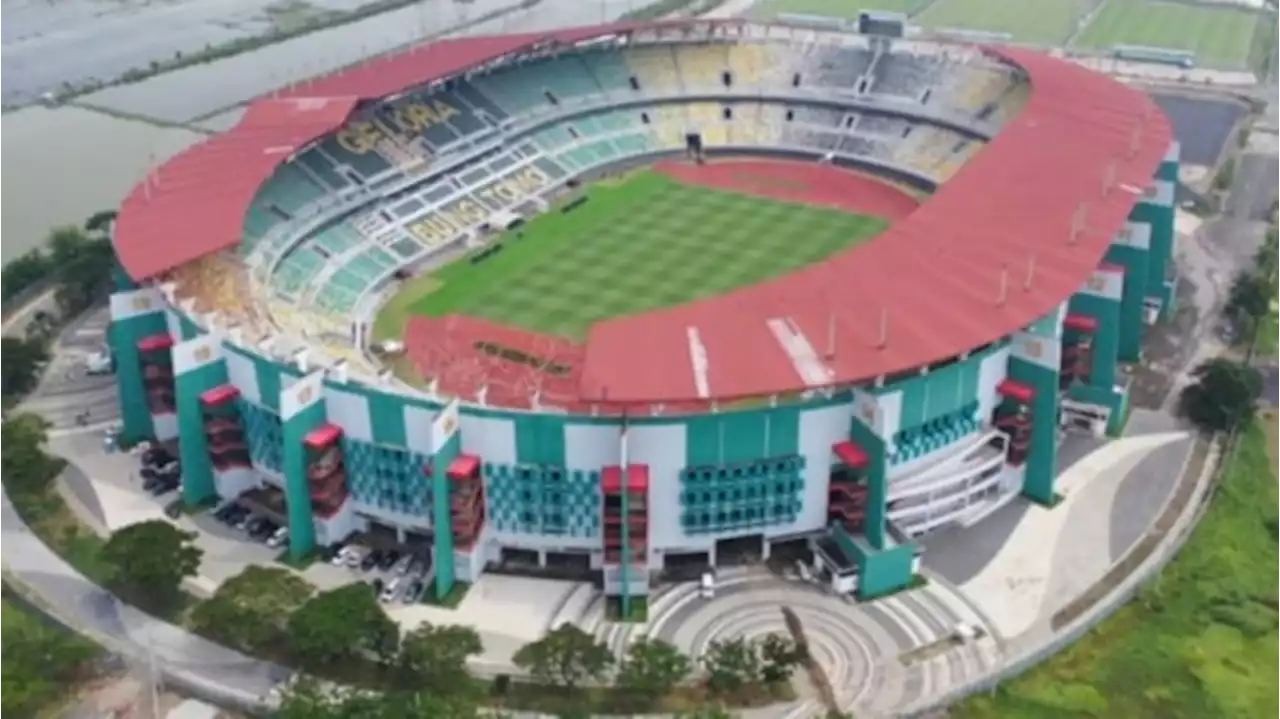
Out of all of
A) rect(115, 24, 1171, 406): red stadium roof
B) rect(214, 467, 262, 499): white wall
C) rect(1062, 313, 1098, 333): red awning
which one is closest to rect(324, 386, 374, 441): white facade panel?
rect(214, 467, 262, 499): white wall

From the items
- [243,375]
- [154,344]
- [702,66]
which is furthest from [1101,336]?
[702,66]

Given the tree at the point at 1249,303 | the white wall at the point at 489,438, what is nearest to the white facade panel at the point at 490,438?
the white wall at the point at 489,438

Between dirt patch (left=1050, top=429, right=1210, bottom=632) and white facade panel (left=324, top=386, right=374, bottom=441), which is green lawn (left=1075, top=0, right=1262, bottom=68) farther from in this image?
white facade panel (left=324, top=386, right=374, bottom=441)

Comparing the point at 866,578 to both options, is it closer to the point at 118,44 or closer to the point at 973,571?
the point at 973,571

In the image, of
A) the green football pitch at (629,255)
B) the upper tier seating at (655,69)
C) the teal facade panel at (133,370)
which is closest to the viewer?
the teal facade panel at (133,370)

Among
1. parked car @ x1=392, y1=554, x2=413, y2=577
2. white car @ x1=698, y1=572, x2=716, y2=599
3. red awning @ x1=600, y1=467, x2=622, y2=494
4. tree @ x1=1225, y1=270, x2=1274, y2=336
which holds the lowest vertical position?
white car @ x1=698, y1=572, x2=716, y2=599

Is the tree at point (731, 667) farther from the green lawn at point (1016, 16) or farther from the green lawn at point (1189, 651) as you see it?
the green lawn at point (1016, 16)

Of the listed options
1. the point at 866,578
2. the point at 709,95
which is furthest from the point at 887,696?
the point at 709,95

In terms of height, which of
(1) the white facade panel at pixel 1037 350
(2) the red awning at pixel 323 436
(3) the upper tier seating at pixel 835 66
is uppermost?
(3) the upper tier seating at pixel 835 66
